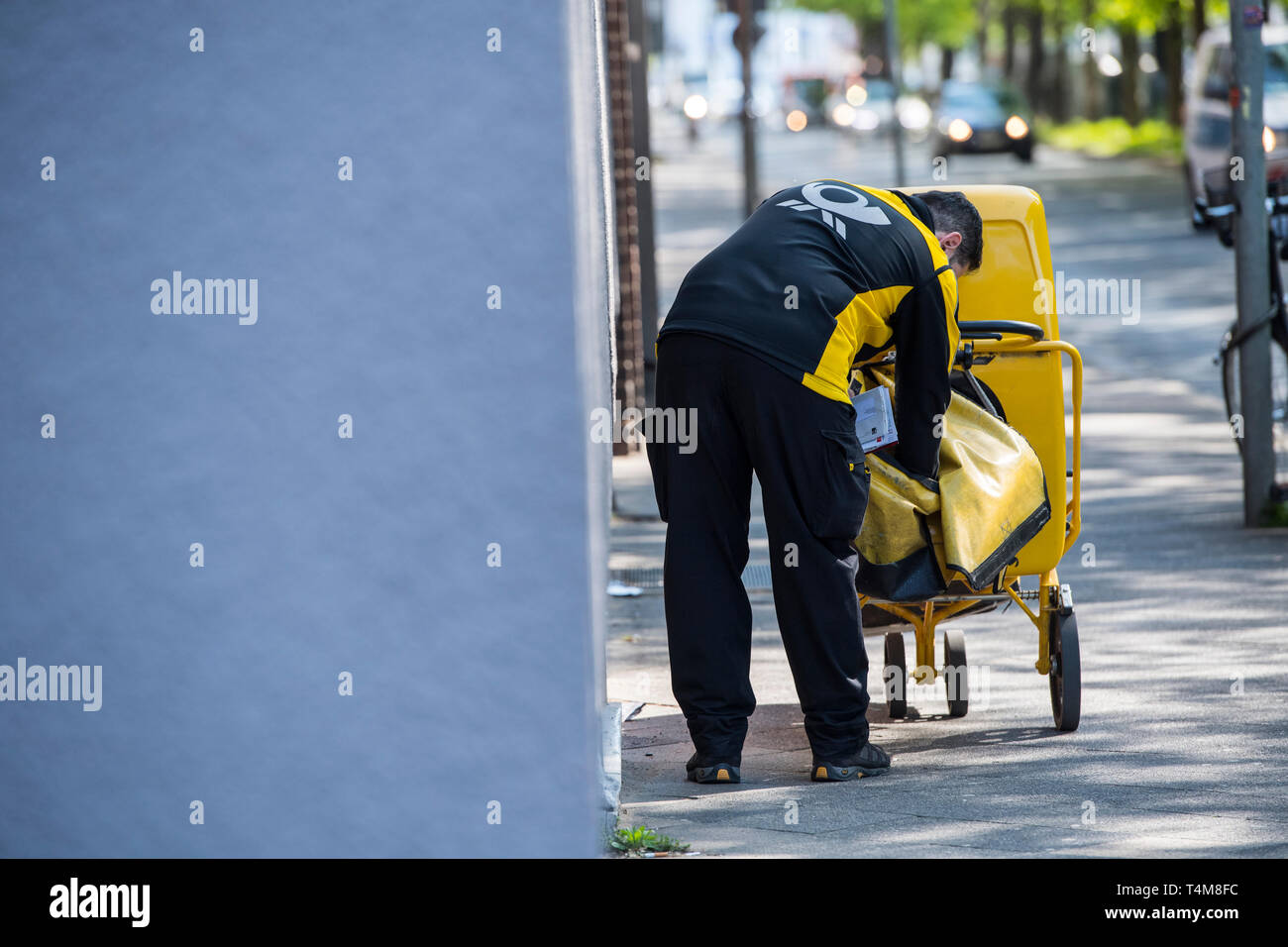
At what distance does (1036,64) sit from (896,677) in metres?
48.9

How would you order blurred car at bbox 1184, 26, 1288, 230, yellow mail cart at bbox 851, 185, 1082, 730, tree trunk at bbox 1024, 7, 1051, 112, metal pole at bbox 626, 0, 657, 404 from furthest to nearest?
tree trunk at bbox 1024, 7, 1051, 112, blurred car at bbox 1184, 26, 1288, 230, metal pole at bbox 626, 0, 657, 404, yellow mail cart at bbox 851, 185, 1082, 730

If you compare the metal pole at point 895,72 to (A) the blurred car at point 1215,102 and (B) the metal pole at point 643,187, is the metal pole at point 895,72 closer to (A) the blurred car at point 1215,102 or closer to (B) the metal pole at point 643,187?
(A) the blurred car at point 1215,102

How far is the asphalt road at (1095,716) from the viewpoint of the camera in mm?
4391

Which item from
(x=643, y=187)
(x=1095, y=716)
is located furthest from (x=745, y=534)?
(x=643, y=187)

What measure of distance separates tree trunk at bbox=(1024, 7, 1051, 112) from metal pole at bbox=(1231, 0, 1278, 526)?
43.1m

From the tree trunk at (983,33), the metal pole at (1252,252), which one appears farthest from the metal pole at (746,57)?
the tree trunk at (983,33)

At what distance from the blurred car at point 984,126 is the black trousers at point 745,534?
1239 inches

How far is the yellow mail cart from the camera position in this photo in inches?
195

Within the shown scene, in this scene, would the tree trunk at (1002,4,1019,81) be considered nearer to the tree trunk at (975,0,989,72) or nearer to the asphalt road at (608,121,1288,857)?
the tree trunk at (975,0,989,72)

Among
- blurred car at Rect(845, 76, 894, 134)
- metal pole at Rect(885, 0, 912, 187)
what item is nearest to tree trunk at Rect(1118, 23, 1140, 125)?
blurred car at Rect(845, 76, 894, 134)

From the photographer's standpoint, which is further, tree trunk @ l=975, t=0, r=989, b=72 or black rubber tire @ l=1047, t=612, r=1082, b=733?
tree trunk @ l=975, t=0, r=989, b=72

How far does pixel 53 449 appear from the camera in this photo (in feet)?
11.1
